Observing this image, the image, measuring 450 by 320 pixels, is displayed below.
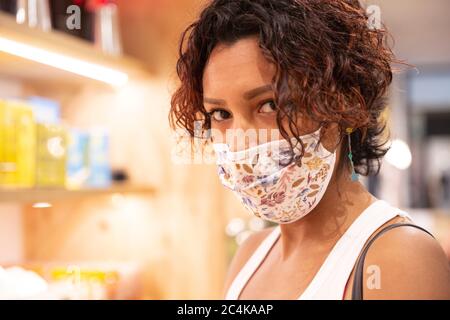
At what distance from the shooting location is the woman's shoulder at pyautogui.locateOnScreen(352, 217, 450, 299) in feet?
2.74

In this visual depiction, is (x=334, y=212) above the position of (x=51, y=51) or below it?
below

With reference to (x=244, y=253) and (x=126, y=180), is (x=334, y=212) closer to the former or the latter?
(x=244, y=253)

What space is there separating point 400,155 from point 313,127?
109 inches

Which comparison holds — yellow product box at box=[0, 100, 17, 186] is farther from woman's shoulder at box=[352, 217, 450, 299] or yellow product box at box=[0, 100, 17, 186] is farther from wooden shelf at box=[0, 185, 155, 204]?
woman's shoulder at box=[352, 217, 450, 299]

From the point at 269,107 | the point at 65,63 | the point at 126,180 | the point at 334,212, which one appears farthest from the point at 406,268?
the point at 126,180

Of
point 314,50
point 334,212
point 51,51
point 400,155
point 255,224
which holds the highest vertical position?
point 51,51

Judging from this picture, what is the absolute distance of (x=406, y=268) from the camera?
846 millimetres

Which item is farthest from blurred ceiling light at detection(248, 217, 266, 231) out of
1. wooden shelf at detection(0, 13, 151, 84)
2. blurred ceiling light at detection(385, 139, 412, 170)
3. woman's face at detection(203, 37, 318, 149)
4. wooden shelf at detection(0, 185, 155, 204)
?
woman's face at detection(203, 37, 318, 149)

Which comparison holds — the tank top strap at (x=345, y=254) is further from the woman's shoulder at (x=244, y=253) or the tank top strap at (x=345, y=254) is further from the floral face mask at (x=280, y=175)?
the woman's shoulder at (x=244, y=253)

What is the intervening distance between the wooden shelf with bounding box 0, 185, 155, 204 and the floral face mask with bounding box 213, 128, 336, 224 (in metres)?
0.76

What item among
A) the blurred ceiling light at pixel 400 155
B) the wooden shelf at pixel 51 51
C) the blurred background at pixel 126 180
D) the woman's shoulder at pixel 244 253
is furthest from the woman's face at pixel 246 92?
the blurred ceiling light at pixel 400 155
